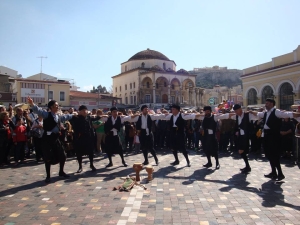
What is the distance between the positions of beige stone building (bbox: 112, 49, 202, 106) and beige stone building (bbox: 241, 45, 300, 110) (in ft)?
90.6

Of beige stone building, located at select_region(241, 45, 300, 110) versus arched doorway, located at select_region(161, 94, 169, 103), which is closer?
beige stone building, located at select_region(241, 45, 300, 110)

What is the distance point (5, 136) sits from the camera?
9328 millimetres

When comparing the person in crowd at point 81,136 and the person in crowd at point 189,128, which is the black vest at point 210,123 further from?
the person in crowd at point 189,128

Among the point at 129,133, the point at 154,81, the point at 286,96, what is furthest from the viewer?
the point at 154,81

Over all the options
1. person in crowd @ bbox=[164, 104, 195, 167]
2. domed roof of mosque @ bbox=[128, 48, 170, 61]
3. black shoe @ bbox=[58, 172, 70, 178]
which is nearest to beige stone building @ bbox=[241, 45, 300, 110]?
person in crowd @ bbox=[164, 104, 195, 167]

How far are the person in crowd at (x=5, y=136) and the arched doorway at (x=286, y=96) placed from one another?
2885cm

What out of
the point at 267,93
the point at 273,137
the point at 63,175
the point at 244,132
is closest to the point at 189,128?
the point at 244,132

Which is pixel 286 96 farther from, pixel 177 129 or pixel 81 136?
pixel 81 136

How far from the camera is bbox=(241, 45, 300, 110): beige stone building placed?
94.3 ft

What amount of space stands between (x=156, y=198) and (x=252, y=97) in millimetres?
33650

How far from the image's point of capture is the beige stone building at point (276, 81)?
94.3 ft

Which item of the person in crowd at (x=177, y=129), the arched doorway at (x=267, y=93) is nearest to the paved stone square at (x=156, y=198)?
the person in crowd at (x=177, y=129)

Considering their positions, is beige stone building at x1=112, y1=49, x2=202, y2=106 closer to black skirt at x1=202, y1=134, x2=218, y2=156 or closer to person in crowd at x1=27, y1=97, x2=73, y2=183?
black skirt at x1=202, y1=134, x2=218, y2=156

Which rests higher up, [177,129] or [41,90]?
[41,90]
